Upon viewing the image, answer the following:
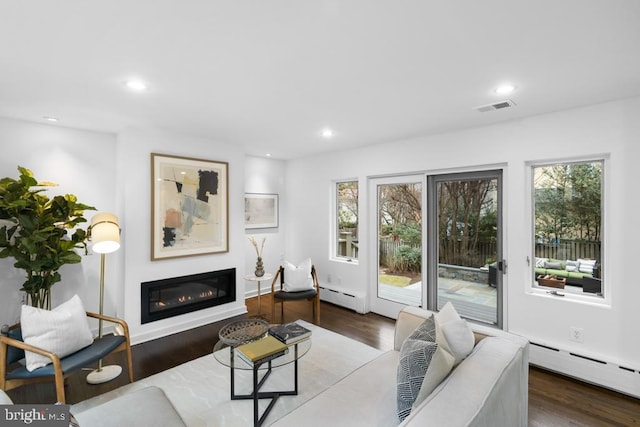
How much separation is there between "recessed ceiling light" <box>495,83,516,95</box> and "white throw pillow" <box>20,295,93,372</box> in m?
3.81

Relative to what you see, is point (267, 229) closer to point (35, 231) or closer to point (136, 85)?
point (35, 231)

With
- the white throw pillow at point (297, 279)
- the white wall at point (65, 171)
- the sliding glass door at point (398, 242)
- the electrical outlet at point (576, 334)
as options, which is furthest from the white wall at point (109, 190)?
the electrical outlet at point (576, 334)

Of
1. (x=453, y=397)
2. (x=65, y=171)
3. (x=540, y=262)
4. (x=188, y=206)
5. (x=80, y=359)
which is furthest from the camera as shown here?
(x=188, y=206)

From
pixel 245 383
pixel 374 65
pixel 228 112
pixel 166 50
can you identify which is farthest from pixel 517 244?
pixel 166 50

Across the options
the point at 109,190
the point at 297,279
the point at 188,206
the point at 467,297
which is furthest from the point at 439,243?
the point at 109,190

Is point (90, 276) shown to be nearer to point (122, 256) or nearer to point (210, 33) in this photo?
point (122, 256)

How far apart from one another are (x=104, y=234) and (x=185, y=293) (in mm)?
1462

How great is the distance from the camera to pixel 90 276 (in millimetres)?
3650

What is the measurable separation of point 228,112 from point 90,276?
2656mm

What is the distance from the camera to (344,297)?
4.68m

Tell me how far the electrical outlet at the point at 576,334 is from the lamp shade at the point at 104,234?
14.3 ft

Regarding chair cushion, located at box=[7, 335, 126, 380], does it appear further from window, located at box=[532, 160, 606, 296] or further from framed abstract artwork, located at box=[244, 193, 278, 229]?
window, located at box=[532, 160, 606, 296]

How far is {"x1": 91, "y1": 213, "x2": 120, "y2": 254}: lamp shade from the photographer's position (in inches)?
109

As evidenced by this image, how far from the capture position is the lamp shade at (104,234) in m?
2.78
